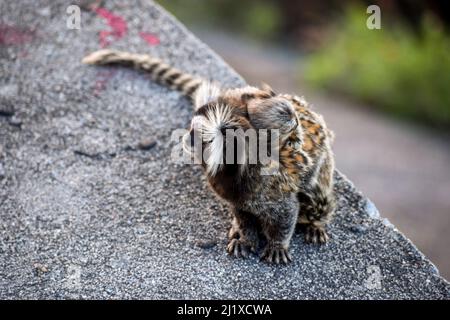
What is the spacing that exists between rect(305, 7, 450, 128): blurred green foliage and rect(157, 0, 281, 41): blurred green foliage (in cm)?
320

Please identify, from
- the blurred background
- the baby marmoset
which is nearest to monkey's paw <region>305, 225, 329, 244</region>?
the baby marmoset

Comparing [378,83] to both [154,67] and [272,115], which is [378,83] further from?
[272,115]

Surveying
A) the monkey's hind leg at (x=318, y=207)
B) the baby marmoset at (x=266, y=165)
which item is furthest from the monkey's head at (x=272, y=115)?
the monkey's hind leg at (x=318, y=207)

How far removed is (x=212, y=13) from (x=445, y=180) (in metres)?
8.47

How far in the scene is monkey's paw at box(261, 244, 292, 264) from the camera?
3.77 metres

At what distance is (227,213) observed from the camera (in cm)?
412

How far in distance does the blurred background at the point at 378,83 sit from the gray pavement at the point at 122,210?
149 inches

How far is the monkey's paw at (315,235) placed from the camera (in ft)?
13.1

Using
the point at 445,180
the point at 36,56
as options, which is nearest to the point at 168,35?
→ the point at 36,56

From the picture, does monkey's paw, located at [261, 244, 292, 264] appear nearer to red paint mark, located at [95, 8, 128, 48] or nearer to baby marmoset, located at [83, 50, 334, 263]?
baby marmoset, located at [83, 50, 334, 263]

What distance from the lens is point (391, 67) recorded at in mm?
10109

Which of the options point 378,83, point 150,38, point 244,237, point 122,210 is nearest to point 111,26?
point 150,38

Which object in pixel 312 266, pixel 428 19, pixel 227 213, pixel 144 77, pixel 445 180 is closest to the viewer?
pixel 312 266

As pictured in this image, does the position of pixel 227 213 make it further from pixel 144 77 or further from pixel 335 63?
pixel 335 63
